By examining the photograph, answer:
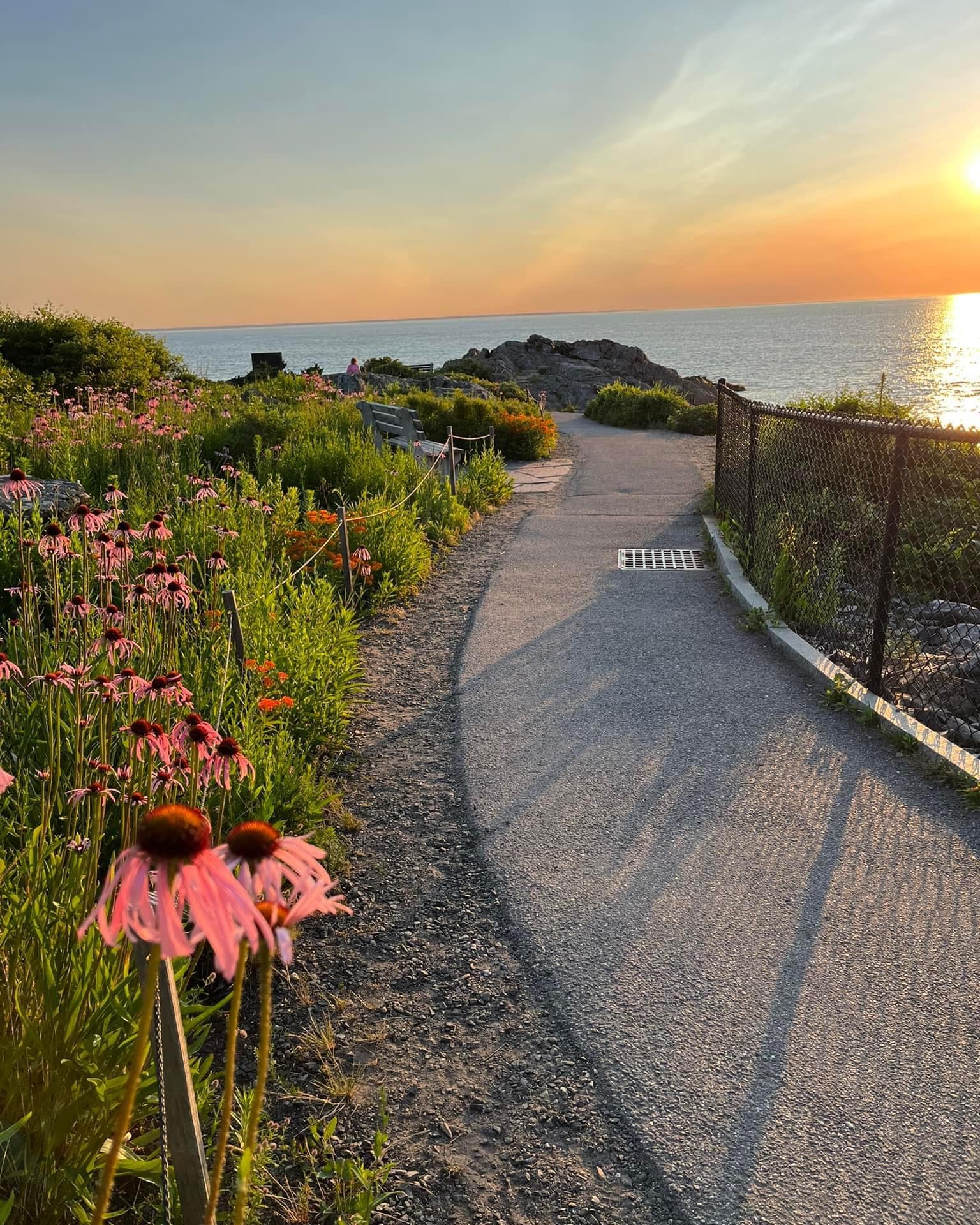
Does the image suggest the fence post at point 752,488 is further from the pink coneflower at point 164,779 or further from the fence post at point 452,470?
the pink coneflower at point 164,779

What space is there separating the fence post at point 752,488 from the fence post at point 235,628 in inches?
206

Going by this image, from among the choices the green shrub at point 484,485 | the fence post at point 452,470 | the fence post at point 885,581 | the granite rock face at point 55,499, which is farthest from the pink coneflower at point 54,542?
the green shrub at point 484,485

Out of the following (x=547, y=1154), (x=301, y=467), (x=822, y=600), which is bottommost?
(x=547, y=1154)

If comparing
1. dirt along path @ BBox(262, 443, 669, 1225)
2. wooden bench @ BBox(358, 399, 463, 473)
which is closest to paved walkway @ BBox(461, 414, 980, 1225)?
dirt along path @ BBox(262, 443, 669, 1225)

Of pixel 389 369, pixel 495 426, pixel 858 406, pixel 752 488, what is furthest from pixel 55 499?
pixel 389 369

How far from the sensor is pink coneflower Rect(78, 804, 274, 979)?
35.8 inches

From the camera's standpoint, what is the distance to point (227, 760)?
2203mm

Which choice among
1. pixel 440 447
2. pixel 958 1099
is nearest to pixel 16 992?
pixel 958 1099

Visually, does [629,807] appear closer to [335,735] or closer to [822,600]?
[335,735]

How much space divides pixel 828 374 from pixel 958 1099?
8324 centimetres

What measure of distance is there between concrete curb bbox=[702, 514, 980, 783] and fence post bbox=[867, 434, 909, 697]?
14cm

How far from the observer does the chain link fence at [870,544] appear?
5781mm

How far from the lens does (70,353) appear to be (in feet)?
67.9

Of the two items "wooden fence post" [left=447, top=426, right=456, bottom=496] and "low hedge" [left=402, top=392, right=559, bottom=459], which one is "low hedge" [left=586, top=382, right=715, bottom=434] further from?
"wooden fence post" [left=447, top=426, right=456, bottom=496]
